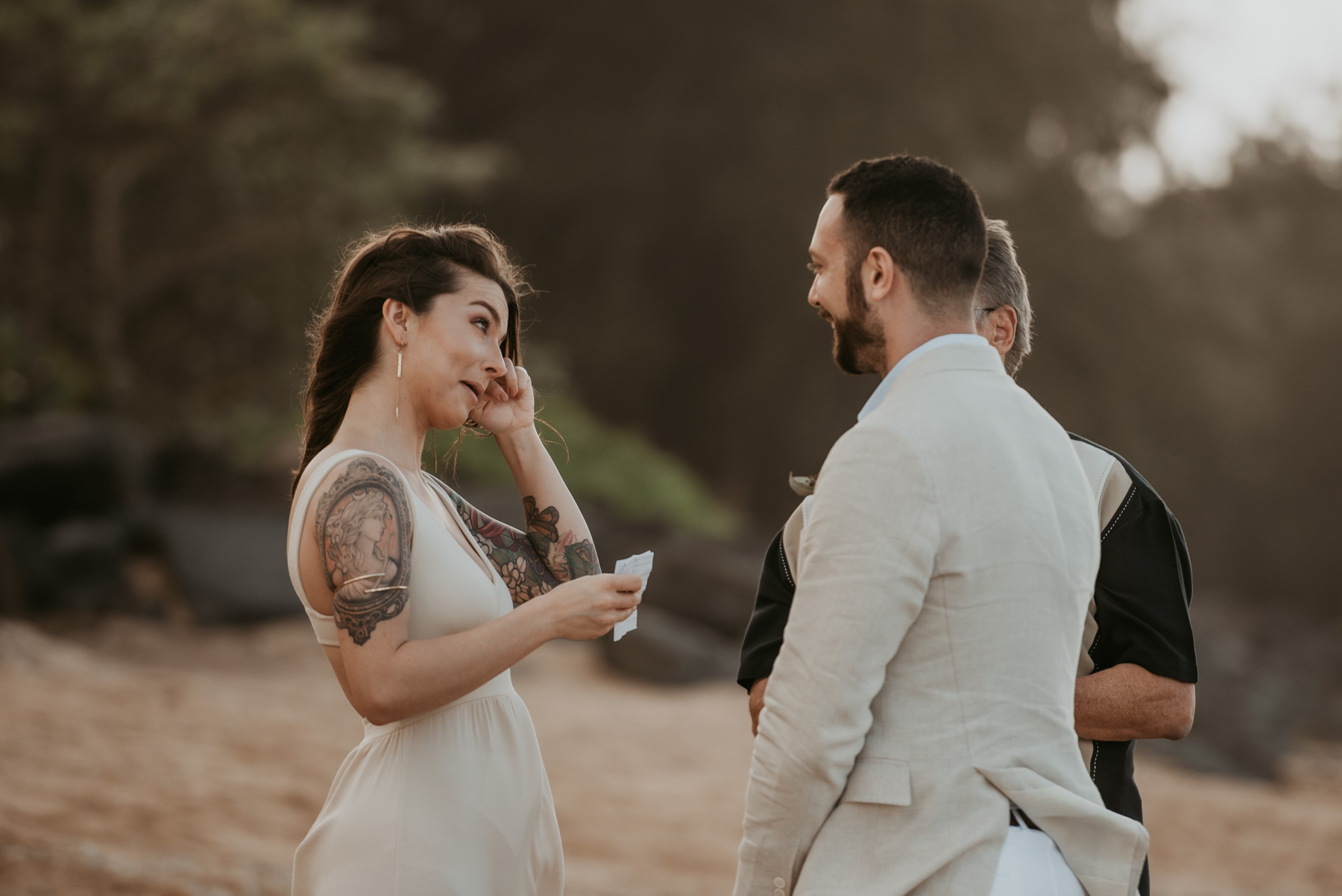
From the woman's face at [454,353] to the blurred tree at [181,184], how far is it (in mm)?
8839

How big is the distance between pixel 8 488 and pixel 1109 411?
1407 cm

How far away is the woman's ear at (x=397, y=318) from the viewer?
92.5 inches

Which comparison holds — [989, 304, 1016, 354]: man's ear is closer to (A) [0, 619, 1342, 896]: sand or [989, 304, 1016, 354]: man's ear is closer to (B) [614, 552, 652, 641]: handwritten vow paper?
(B) [614, 552, 652, 641]: handwritten vow paper

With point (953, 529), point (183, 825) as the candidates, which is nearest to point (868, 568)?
point (953, 529)

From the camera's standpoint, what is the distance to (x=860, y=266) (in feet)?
6.51

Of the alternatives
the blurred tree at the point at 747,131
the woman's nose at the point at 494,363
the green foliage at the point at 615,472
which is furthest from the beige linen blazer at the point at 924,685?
the blurred tree at the point at 747,131

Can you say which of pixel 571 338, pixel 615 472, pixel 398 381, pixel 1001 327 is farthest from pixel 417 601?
pixel 571 338

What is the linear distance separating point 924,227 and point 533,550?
129 centimetres

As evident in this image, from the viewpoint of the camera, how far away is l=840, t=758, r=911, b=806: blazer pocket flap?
1.75m

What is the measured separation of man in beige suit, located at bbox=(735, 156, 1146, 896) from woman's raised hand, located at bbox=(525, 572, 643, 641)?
44 centimetres

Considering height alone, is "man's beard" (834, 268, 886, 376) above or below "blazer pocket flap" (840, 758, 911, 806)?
above

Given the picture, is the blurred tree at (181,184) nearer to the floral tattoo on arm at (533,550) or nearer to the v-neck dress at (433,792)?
the floral tattoo on arm at (533,550)

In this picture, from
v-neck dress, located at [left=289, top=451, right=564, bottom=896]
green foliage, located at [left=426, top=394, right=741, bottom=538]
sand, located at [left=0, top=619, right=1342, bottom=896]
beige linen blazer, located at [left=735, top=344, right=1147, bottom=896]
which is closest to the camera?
beige linen blazer, located at [left=735, top=344, right=1147, bottom=896]

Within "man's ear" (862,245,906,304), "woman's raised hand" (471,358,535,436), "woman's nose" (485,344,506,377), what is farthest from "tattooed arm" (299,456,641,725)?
"man's ear" (862,245,906,304)
